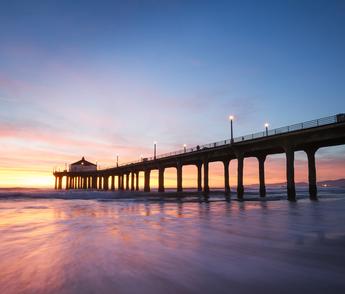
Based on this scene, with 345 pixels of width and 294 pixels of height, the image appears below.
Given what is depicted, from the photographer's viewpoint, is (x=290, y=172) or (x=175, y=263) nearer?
(x=175, y=263)

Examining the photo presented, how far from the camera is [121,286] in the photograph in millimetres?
4711

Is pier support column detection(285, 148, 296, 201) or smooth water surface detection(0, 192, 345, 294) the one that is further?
pier support column detection(285, 148, 296, 201)

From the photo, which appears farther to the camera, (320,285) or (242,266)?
(242,266)

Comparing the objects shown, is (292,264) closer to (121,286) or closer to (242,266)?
(242,266)

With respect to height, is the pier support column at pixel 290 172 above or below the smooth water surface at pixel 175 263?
above

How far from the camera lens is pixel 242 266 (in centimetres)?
586

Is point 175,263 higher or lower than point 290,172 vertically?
lower

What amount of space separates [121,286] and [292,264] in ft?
10.9

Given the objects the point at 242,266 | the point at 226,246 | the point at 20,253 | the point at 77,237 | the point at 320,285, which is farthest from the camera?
the point at 77,237

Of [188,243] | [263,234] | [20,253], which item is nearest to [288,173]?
[263,234]

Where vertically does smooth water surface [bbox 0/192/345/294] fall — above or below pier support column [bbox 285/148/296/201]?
below

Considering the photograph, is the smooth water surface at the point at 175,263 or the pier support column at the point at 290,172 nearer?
the smooth water surface at the point at 175,263

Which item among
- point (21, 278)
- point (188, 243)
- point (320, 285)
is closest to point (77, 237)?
point (188, 243)

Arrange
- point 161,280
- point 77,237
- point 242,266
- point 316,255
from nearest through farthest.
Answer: point 161,280 → point 242,266 → point 316,255 → point 77,237
